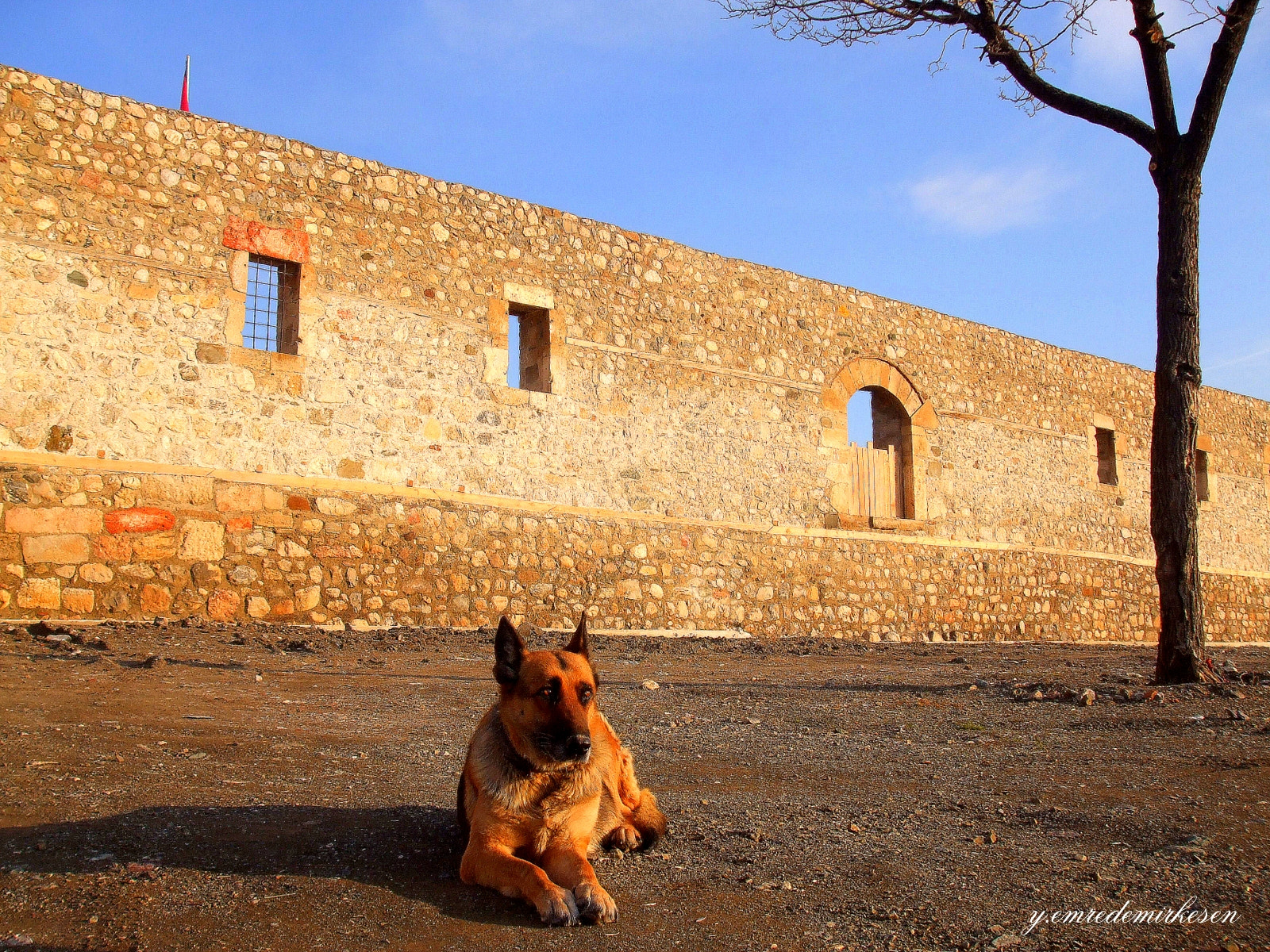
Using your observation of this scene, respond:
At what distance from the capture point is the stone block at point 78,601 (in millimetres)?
7457

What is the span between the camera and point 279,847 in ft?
10.5

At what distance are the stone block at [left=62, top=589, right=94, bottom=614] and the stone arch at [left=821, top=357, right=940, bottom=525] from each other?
331 inches

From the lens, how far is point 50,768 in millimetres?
3902

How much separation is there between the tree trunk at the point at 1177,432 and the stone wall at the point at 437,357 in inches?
198

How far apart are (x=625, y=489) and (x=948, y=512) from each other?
5434mm

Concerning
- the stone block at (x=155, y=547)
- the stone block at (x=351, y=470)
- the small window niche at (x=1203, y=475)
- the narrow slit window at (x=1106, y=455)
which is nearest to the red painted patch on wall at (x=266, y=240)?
the stone block at (x=351, y=470)

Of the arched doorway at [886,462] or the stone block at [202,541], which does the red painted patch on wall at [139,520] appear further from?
the arched doorway at [886,462]

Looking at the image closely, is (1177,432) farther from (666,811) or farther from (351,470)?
(351,470)

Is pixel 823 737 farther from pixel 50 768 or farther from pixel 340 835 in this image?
pixel 50 768

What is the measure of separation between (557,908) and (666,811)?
4.04 ft

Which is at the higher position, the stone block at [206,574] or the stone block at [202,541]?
the stone block at [202,541]

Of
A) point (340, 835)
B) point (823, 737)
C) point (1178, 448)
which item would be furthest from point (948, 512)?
point (340, 835)

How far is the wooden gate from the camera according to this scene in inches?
507

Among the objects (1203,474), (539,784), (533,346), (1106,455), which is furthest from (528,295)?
(1203,474)
